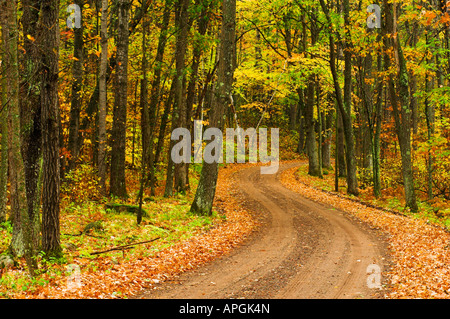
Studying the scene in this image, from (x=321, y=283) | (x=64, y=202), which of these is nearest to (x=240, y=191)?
(x=64, y=202)

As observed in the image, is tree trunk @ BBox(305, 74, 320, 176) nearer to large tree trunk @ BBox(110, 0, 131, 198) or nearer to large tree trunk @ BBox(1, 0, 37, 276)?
large tree trunk @ BBox(110, 0, 131, 198)

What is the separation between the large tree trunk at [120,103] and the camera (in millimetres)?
13734

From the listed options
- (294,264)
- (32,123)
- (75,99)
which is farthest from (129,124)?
(294,264)

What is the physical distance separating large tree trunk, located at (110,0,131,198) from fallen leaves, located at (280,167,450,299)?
10.0 m

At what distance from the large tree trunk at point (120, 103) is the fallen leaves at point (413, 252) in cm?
1002

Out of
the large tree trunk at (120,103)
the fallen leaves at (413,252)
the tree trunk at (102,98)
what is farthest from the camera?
the tree trunk at (102,98)

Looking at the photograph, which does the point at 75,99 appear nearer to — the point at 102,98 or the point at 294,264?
the point at 102,98

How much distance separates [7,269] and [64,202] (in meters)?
6.88

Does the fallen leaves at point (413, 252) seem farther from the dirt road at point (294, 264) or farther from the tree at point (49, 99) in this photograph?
the tree at point (49, 99)

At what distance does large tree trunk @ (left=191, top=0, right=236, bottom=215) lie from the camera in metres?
14.0

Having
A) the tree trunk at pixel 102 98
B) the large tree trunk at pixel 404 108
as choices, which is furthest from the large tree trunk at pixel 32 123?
the large tree trunk at pixel 404 108

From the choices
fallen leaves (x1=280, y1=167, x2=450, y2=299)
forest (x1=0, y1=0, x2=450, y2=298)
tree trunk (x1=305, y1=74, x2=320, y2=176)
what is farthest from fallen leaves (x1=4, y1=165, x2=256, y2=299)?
tree trunk (x1=305, y1=74, x2=320, y2=176)

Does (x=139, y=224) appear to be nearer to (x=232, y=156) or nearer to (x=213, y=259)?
(x=213, y=259)

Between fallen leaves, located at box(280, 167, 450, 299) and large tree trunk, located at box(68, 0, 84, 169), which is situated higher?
large tree trunk, located at box(68, 0, 84, 169)
